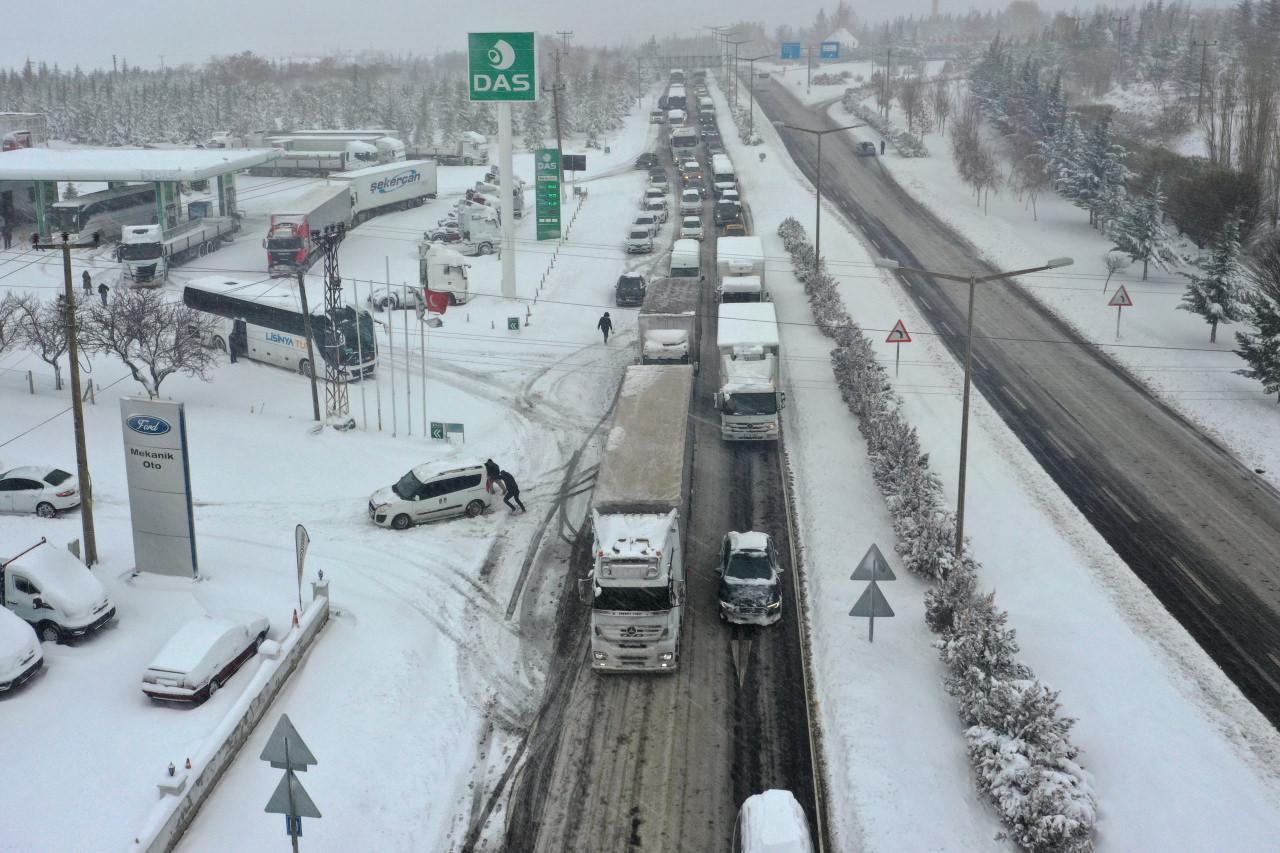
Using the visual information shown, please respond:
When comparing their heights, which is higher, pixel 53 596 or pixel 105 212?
pixel 105 212

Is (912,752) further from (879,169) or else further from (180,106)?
(180,106)

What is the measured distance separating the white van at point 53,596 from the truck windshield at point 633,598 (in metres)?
10.3

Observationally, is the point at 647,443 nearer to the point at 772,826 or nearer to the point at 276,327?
the point at 772,826

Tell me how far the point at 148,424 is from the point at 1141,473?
26501mm

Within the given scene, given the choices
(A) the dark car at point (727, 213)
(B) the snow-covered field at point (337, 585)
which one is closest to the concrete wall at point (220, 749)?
(B) the snow-covered field at point (337, 585)

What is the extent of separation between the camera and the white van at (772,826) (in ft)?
51.4

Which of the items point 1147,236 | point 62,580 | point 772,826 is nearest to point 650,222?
point 1147,236

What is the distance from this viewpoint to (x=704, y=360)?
44.1m

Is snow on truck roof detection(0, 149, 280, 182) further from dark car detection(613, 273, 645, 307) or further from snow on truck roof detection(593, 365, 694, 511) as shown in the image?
snow on truck roof detection(593, 365, 694, 511)

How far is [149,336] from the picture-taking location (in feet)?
120

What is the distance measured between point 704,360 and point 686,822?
27.2 metres

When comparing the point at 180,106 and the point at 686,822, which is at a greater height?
the point at 180,106

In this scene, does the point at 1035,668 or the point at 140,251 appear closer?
the point at 1035,668

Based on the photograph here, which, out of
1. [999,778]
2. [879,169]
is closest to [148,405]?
[999,778]
